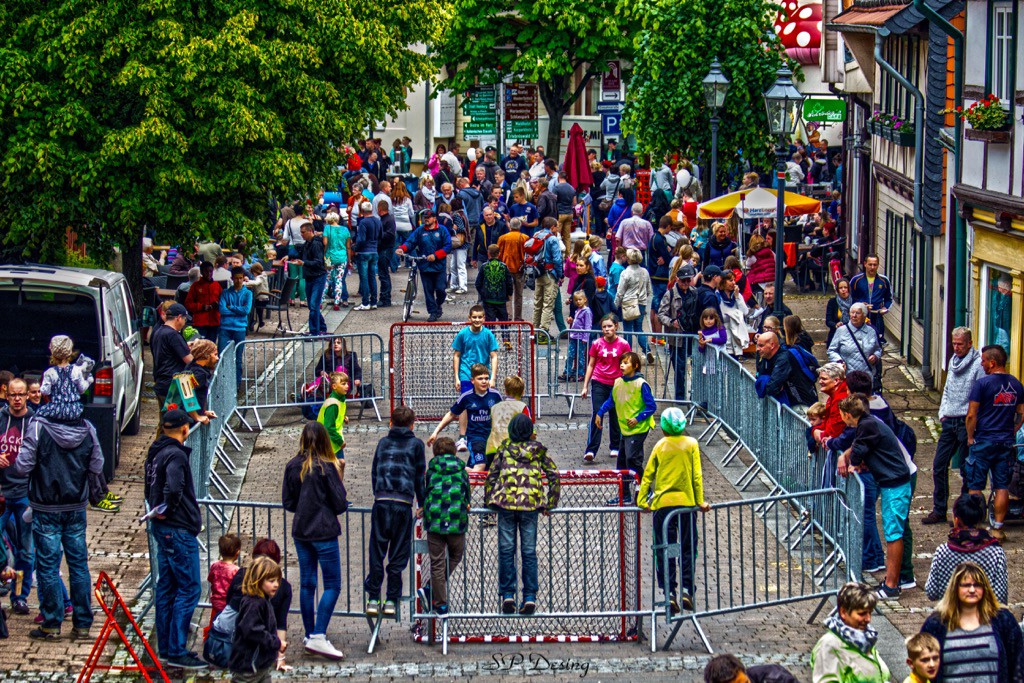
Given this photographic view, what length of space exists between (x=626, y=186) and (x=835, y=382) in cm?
1628

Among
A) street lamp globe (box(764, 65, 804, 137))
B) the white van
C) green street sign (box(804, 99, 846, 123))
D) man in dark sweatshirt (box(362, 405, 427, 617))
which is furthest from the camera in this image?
green street sign (box(804, 99, 846, 123))

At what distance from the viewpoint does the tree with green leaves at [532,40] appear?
4609cm

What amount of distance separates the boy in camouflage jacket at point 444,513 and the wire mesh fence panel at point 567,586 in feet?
0.45

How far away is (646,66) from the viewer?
1246 inches

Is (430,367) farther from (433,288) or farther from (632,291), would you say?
(433,288)

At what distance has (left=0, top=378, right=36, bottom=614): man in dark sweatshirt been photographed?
12.1m

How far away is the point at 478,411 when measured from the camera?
15.3 m

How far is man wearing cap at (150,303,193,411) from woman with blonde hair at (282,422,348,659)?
215 inches

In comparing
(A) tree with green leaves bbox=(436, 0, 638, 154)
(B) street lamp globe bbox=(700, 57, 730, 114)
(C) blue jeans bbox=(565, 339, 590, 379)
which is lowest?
(C) blue jeans bbox=(565, 339, 590, 379)

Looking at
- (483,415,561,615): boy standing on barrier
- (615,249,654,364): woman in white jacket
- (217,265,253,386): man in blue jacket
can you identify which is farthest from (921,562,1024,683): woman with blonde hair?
(217,265,253,386): man in blue jacket

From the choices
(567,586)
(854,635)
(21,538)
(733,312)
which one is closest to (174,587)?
(21,538)

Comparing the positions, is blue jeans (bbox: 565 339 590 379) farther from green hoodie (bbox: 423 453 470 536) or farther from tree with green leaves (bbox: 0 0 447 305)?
green hoodie (bbox: 423 453 470 536)

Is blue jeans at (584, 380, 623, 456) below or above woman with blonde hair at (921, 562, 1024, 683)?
below

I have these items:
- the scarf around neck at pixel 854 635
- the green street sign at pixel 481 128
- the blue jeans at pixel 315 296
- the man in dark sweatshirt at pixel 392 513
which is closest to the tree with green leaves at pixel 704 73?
the green street sign at pixel 481 128
